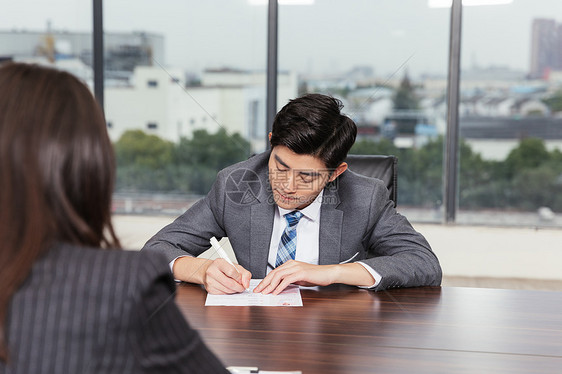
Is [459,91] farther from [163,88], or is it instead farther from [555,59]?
[163,88]

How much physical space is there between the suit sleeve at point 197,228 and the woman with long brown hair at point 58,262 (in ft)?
3.29

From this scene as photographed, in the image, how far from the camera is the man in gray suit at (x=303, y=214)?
1617 millimetres

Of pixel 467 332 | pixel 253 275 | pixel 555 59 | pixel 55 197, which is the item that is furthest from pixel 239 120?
pixel 55 197

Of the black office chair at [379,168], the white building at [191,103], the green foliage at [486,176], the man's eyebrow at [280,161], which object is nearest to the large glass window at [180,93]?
the white building at [191,103]

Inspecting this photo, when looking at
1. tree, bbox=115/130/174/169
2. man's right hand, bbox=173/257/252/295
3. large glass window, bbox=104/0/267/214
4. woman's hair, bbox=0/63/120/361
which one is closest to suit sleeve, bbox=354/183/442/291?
man's right hand, bbox=173/257/252/295

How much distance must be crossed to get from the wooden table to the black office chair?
54 cm

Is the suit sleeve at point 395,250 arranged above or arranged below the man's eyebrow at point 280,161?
below

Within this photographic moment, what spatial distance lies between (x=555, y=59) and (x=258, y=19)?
218 centimetres

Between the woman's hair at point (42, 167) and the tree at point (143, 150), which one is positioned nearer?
the woman's hair at point (42, 167)

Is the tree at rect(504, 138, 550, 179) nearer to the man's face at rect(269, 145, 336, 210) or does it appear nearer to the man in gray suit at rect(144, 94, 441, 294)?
the man in gray suit at rect(144, 94, 441, 294)

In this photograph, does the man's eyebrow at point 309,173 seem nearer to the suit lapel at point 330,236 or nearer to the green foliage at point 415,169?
the suit lapel at point 330,236

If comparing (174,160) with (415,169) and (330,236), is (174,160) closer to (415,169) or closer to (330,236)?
(415,169)

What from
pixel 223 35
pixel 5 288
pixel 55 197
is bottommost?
pixel 5 288

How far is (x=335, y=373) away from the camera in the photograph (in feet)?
3.27
